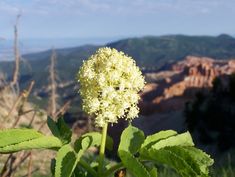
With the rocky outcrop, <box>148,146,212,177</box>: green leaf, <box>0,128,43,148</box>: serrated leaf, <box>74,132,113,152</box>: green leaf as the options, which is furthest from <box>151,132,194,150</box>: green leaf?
the rocky outcrop

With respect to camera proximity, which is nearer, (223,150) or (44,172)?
(44,172)

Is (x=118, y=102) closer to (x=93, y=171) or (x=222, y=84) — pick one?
(x=93, y=171)

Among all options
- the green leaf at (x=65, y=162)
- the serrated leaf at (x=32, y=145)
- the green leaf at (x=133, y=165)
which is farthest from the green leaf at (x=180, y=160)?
the serrated leaf at (x=32, y=145)

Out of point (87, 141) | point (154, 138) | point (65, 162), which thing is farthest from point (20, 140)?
point (154, 138)

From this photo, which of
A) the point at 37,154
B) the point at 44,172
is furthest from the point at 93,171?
the point at 37,154

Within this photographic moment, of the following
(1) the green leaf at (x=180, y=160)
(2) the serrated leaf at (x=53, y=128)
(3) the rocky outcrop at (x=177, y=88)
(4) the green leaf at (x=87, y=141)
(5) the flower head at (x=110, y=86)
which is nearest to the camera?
(1) the green leaf at (x=180, y=160)

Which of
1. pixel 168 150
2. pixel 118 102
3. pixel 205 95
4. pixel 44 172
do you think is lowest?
pixel 205 95

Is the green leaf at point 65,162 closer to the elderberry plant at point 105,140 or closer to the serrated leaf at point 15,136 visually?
the elderberry plant at point 105,140
